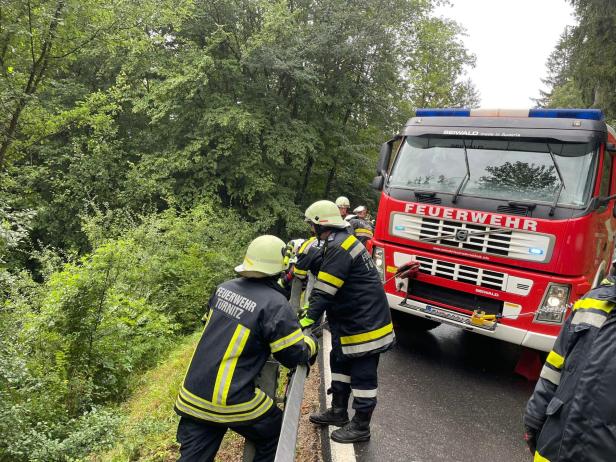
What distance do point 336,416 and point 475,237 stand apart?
2.33 m

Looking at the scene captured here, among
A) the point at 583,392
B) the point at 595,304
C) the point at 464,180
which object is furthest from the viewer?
the point at 464,180

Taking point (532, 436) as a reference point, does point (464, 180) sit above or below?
above

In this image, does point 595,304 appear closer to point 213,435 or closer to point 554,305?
point 213,435

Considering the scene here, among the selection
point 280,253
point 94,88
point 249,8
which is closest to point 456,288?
point 280,253

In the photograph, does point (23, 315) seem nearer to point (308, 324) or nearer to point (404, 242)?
point (308, 324)

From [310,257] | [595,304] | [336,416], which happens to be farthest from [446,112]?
[595,304]

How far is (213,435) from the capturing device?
265cm

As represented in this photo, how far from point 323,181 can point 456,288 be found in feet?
45.0

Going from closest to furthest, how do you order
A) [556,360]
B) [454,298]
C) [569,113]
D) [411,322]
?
[556,360], [569,113], [454,298], [411,322]

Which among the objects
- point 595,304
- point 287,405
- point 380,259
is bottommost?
point 287,405

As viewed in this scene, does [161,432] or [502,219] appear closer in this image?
[161,432]

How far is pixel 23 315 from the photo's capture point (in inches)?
213

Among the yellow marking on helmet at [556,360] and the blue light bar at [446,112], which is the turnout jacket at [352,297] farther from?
the blue light bar at [446,112]

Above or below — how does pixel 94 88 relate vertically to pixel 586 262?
above
